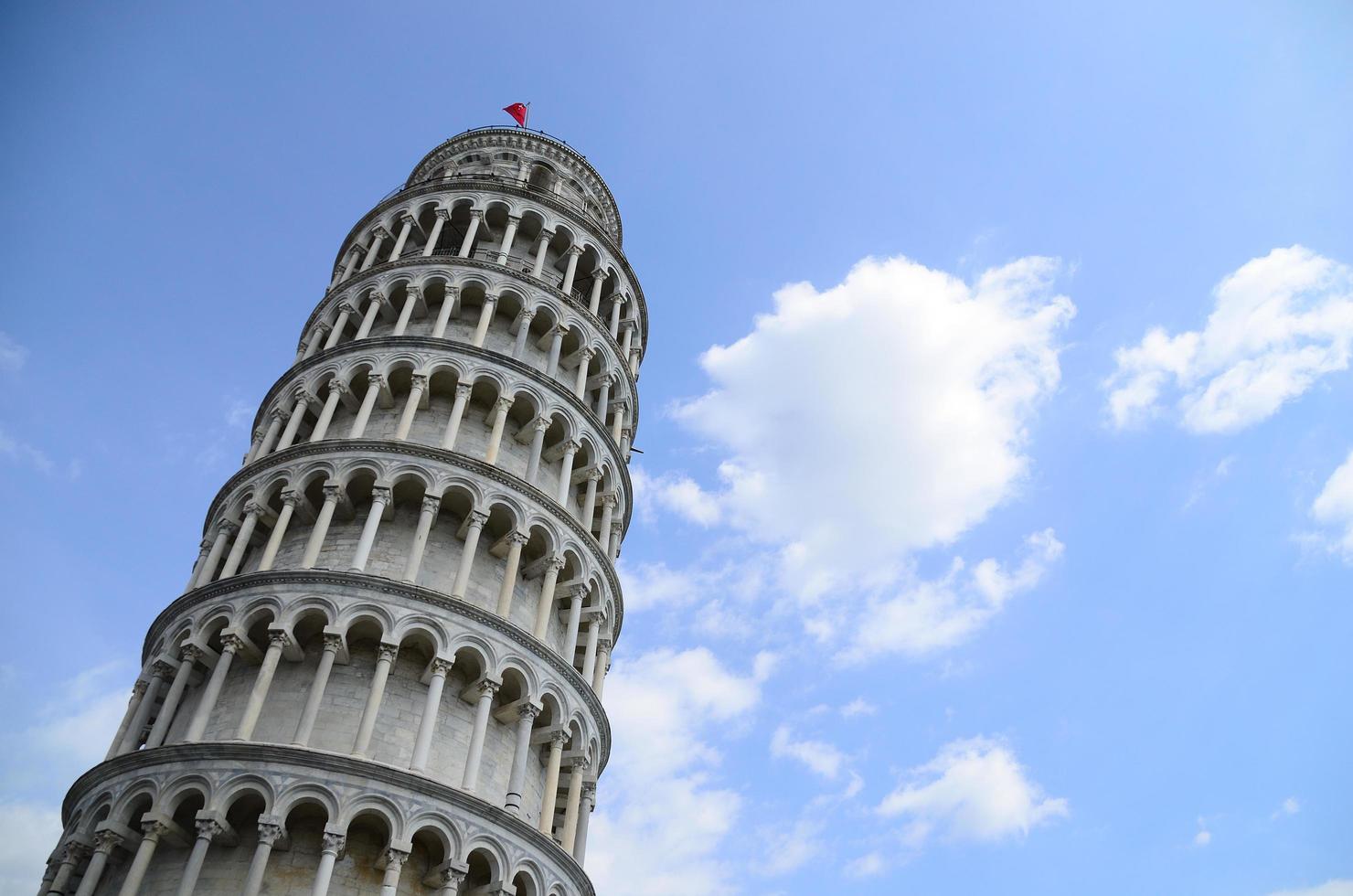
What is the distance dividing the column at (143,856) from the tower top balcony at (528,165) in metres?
24.9

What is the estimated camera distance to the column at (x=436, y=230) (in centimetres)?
3316

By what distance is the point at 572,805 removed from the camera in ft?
80.5

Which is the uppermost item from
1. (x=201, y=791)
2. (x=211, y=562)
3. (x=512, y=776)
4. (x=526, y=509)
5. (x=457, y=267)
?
(x=457, y=267)

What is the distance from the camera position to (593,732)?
2589cm

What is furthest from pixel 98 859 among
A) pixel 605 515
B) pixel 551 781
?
pixel 605 515

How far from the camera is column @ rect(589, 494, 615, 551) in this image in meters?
30.7

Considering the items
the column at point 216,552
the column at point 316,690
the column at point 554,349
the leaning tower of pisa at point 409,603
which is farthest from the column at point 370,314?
the column at point 316,690

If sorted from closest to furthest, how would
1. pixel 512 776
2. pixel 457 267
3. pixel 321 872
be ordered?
pixel 321 872 → pixel 512 776 → pixel 457 267

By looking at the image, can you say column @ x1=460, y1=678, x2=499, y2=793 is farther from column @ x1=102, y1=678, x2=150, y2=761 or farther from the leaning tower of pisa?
column @ x1=102, y1=678, x2=150, y2=761

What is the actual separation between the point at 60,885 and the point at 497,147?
28.1 metres

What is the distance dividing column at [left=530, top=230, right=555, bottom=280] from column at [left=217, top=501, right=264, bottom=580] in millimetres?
10944

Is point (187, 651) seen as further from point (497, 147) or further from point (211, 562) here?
point (497, 147)

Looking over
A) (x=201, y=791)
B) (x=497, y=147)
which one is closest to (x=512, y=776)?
(x=201, y=791)

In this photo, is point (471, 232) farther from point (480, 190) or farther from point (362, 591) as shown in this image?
point (362, 591)
